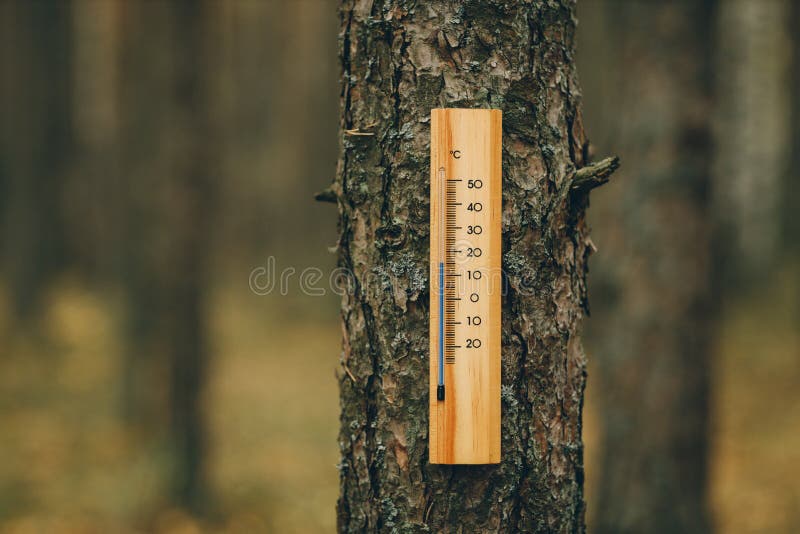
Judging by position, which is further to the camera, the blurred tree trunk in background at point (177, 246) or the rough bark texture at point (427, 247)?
the blurred tree trunk in background at point (177, 246)

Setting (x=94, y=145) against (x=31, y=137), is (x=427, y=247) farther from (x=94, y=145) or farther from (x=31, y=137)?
(x=94, y=145)

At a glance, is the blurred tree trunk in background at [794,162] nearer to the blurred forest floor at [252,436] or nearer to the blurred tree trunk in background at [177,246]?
the blurred forest floor at [252,436]

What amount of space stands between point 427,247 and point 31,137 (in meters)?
12.5

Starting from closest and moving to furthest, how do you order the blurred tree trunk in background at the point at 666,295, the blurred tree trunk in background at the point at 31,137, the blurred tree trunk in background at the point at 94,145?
the blurred tree trunk in background at the point at 666,295 < the blurred tree trunk in background at the point at 31,137 < the blurred tree trunk in background at the point at 94,145

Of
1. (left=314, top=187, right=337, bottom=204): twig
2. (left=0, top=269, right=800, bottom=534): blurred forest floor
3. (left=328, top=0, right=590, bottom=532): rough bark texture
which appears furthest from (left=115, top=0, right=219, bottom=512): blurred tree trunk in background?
(left=328, top=0, right=590, bottom=532): rough bark texture

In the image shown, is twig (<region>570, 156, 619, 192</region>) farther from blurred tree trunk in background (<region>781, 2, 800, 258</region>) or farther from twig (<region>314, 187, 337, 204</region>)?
blurred tree trunk in background (<region>781, 2, 800, 258</region>)

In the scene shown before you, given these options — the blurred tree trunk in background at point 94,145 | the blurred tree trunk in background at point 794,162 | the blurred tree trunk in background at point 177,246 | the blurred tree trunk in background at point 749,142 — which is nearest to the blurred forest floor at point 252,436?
A: the blurred tree trunk in background at point 177,246

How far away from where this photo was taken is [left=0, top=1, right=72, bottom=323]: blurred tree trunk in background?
12461 millimetres

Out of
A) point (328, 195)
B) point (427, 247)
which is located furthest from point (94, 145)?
point (427, 247)

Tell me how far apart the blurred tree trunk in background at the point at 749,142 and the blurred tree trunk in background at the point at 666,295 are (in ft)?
26.2

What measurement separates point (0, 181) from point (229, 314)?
5.59 metres

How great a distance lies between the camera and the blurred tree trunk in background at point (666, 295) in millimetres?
4441

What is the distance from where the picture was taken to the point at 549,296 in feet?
6.31

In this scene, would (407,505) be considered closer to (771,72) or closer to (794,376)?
(794,376)
